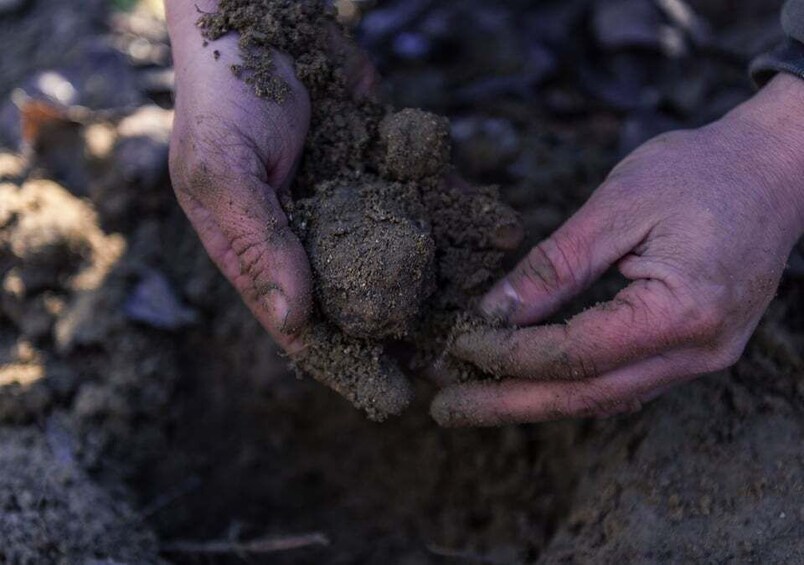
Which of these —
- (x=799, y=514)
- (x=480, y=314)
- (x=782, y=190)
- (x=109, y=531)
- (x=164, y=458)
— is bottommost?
(x=164, y=458)

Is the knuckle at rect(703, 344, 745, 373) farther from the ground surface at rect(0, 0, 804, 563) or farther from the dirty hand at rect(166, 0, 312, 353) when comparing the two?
the dirty hand at rect(166, 0, 312, 353)

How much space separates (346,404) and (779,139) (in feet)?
4.25

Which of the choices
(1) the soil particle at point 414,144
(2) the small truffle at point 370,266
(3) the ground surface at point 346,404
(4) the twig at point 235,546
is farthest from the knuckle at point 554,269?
(4) the twig at point 235,546

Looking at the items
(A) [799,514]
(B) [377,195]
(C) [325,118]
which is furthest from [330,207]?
(A) [799,514]

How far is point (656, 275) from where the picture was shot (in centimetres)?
148

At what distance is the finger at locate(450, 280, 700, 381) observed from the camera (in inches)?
57.3

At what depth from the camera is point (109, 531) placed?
5.78 feet

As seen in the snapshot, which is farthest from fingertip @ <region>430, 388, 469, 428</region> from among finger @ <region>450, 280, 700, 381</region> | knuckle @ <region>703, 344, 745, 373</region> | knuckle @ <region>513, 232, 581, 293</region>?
knuckle @ <region>703, 344, 745, 373</region>

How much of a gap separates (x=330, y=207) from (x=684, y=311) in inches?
29.5

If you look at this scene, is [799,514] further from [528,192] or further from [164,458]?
[164,458]

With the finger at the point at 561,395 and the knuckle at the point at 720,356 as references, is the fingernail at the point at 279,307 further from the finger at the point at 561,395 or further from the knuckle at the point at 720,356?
the knuckle at the point at 720,356

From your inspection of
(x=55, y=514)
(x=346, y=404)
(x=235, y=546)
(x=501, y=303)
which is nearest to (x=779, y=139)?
(x=501, y=303)

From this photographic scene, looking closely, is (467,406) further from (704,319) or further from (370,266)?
(704,319)

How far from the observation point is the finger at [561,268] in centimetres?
161
